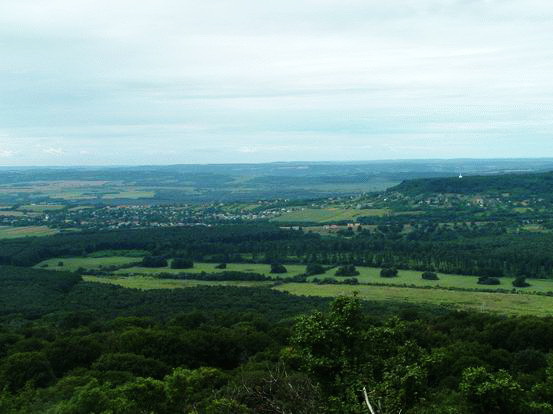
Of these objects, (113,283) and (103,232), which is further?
(103,232)

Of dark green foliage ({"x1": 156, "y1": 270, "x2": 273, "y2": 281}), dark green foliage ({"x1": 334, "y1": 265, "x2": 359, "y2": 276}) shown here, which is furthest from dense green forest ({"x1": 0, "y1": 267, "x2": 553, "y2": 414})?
dark green foliage ({"x1": 334, "y1": 265, "x2": 359, "y2": 276})

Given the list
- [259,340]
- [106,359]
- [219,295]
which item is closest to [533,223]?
[219,295]

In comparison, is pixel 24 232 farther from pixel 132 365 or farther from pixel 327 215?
pixel 132 365

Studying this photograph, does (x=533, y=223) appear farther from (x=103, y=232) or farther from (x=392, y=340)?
(x=392, y=340)

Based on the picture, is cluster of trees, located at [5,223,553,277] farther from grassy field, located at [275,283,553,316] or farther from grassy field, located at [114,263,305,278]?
grassy field, located at [275,283,553,316]

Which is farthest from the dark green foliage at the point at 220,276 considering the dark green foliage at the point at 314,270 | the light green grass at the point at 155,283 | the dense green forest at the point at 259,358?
the dense green forest at the point at 259,358

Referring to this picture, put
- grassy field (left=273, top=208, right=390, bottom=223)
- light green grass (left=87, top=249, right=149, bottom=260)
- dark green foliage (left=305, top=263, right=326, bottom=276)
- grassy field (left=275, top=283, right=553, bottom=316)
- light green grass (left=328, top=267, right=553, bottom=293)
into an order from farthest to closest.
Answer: grassy field (left=273, top=208, right=390, bottom=223) < light green grass (left=87, top=249, right=149, bottom=260) < dark green foliage (left=305, top=263, right=326, bottom=276) < light green grass (left=328, top=267, right=553, bottom=293) < grassy field (left=275, top=283, right=553, bottom=316)

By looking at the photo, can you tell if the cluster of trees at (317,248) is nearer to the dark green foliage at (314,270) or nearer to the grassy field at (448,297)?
the dark green foliage at (314,270)
